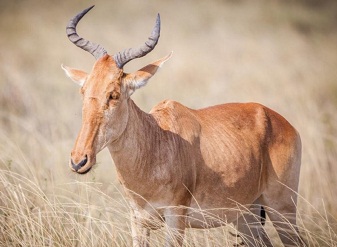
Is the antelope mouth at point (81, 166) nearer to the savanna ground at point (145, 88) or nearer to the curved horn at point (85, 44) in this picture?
the savanna ground at point (145, 88)

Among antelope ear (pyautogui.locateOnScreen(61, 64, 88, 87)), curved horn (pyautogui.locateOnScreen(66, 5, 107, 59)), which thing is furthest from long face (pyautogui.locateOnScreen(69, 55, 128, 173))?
curved horn (pyautogui.locateOnScreen(66, 5, 107, 59))

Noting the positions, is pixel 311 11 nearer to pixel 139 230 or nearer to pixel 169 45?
pixel 169 45

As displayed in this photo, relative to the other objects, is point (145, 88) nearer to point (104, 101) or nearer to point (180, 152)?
point (180, 152)

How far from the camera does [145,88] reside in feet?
60.8

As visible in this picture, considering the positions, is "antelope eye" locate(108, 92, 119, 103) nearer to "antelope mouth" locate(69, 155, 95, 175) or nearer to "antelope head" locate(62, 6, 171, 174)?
"antelope head" locate(62, 6, 171, 174)

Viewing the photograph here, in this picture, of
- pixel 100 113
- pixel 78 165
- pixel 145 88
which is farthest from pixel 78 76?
pixel 145 88

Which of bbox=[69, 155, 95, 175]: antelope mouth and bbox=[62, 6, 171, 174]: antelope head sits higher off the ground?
bbox=[62, 6, 171, 174]: antelope head

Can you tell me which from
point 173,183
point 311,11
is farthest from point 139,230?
point 311,11

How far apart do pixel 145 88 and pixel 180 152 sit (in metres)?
11.1

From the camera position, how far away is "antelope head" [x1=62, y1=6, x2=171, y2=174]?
254 inches

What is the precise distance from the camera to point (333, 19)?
30.9 m

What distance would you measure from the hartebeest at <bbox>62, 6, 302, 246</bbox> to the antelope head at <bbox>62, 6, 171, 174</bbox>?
0.01 m

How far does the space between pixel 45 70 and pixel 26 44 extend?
4.26 m

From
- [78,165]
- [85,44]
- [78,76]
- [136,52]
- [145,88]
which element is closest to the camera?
[78,165]
